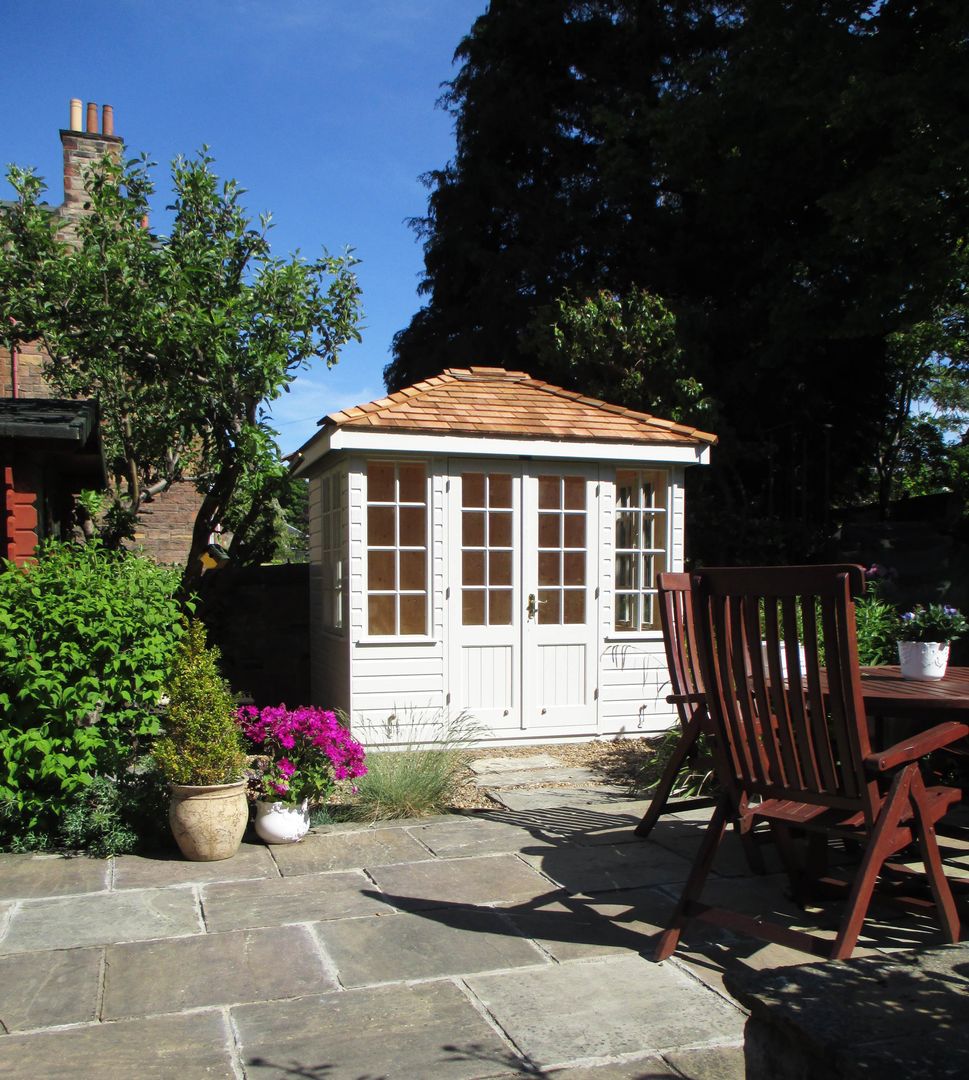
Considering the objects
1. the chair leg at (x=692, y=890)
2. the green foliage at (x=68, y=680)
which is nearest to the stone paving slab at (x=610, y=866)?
the chair leg at (x=692, y=890)

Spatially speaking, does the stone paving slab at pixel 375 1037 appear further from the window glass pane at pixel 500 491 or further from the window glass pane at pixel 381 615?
the window glass pane at pixel 500 491

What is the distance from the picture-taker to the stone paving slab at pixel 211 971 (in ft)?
10.6

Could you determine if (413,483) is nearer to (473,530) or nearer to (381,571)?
(473,530)

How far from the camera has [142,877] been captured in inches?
178

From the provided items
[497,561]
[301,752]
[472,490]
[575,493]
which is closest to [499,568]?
[497,561]

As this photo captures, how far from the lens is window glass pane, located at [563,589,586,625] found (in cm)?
801

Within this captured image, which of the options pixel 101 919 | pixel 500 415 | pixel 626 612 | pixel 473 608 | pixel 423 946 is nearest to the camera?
pixel 423 946

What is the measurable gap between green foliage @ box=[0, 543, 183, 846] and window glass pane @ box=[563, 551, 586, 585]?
3.59 metres

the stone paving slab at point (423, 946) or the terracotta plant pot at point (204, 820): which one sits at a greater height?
the terracotta plant pot at point (204, 820)

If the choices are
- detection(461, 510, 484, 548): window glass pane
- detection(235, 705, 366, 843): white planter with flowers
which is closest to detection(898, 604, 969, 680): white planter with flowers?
detection(235, 705, 366, 843): white planter with flowers

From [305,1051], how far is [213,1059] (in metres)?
0.26

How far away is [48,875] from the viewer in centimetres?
455

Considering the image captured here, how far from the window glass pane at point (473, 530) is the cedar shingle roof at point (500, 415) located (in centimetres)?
68

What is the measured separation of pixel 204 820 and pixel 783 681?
9.36 feet
